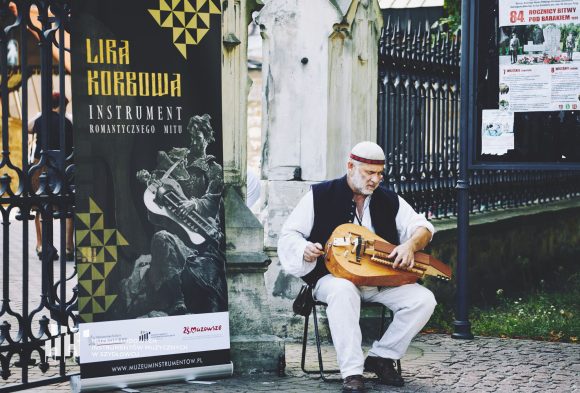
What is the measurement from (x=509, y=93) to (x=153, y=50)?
294cm

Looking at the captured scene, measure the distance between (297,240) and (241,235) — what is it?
21.4 inches

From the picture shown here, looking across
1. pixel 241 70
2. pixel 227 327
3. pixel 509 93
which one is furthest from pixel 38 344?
pixel 509 93

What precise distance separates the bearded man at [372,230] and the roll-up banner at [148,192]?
1.77ft

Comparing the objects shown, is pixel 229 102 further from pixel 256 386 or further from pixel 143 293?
pixel 256 386

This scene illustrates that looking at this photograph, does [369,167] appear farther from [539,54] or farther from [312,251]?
[539,54]

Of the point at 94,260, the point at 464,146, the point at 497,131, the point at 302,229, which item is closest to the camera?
the point at 94,260

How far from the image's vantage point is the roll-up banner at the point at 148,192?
563cm

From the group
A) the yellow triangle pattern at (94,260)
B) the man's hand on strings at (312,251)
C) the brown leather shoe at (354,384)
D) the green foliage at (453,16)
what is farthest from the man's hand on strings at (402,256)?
the green foliage at (453,16)

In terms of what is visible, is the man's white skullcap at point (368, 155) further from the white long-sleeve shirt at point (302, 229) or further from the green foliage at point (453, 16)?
the green foliage at point (453, 16)

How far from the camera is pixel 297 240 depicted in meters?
6.07

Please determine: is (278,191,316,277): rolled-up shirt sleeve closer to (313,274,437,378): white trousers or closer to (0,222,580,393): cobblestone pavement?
(313,274,437,378): white trousers

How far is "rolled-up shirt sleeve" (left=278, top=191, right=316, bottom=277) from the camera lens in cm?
604

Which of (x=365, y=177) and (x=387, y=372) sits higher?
(x=365, y=177)

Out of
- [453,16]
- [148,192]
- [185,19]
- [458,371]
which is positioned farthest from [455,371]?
[453,16]
